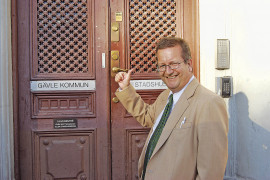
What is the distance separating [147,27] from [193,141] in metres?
1.77

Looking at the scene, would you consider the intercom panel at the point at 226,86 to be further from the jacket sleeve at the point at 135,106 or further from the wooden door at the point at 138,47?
the jacket sleeve at the point at 135,106

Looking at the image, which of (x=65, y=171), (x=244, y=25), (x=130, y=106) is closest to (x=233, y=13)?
(x=244, y=25)

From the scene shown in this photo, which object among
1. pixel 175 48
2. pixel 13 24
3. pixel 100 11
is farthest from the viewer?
pixel 100 11

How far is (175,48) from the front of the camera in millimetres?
1888

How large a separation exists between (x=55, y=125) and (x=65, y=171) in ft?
1.74

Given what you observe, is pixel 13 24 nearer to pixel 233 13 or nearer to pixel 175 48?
pixel 175 48

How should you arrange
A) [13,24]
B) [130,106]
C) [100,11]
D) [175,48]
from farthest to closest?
1. [100,11]
2. [13,24]
3. [130,106]
4. [175,48]

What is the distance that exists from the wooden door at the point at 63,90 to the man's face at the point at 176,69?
1.16 metres

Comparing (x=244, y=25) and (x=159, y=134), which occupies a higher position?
(x=244, y=25)

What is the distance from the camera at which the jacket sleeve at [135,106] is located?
2391 millimetres

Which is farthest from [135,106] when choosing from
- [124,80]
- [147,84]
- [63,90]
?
[63,90]

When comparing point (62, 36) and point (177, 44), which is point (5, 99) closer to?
point (62, 36)

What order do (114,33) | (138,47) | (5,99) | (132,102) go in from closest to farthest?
1. (132,102)
2. (5,99)
3. (114,33)
4. (138,47)

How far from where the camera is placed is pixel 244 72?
2871 millimetres
